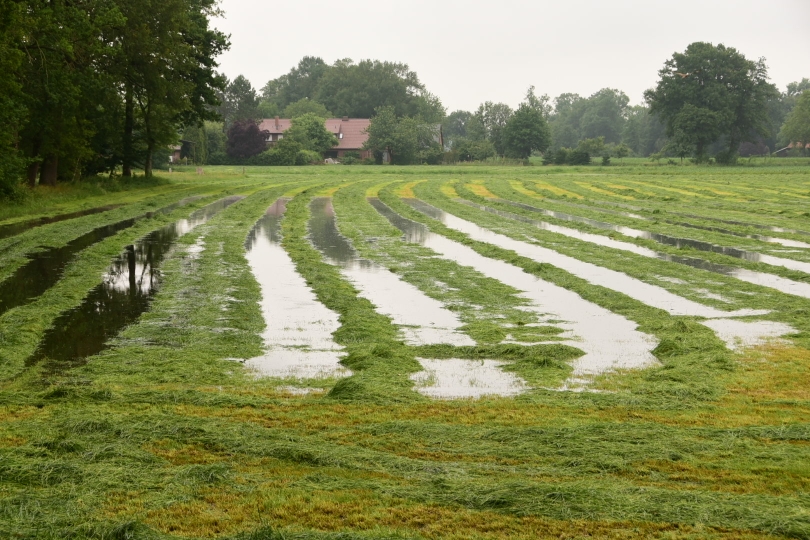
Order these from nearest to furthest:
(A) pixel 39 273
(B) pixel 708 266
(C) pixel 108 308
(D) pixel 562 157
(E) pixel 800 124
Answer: (C) pixel 108 308 → (A) pixel 39 273 → (B) pixel 708 266 → (D) pixel 562 157 → (E) pixel 800 124

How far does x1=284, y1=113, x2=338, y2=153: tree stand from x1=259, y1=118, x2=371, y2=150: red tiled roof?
10968 mm

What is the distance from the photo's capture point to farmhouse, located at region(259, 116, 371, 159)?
13350cm

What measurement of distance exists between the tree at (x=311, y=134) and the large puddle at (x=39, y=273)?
90.8 m

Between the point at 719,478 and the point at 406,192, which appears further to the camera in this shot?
the point at 406,192

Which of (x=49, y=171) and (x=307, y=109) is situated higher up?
(x=307, y=109)

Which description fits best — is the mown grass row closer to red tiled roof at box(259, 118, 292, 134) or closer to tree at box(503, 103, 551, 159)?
tree at box(503, 103, 551, 159)

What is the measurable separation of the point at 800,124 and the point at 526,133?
47.6 meters

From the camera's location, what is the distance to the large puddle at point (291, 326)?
11.0 meters

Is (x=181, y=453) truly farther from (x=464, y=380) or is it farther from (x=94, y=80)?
(x=94, y=80)

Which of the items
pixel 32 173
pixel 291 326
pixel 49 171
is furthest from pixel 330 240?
pixel 49 171

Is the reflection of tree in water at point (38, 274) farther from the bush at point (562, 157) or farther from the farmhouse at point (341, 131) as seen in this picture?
the farmhouse at point (341, 131)

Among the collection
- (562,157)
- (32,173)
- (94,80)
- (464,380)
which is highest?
(94,80)

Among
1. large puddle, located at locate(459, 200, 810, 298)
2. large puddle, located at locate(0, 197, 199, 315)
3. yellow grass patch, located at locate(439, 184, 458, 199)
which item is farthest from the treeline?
large puddle, located at locate(459, 200, 810, 298)

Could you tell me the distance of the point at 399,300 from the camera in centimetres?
1598
